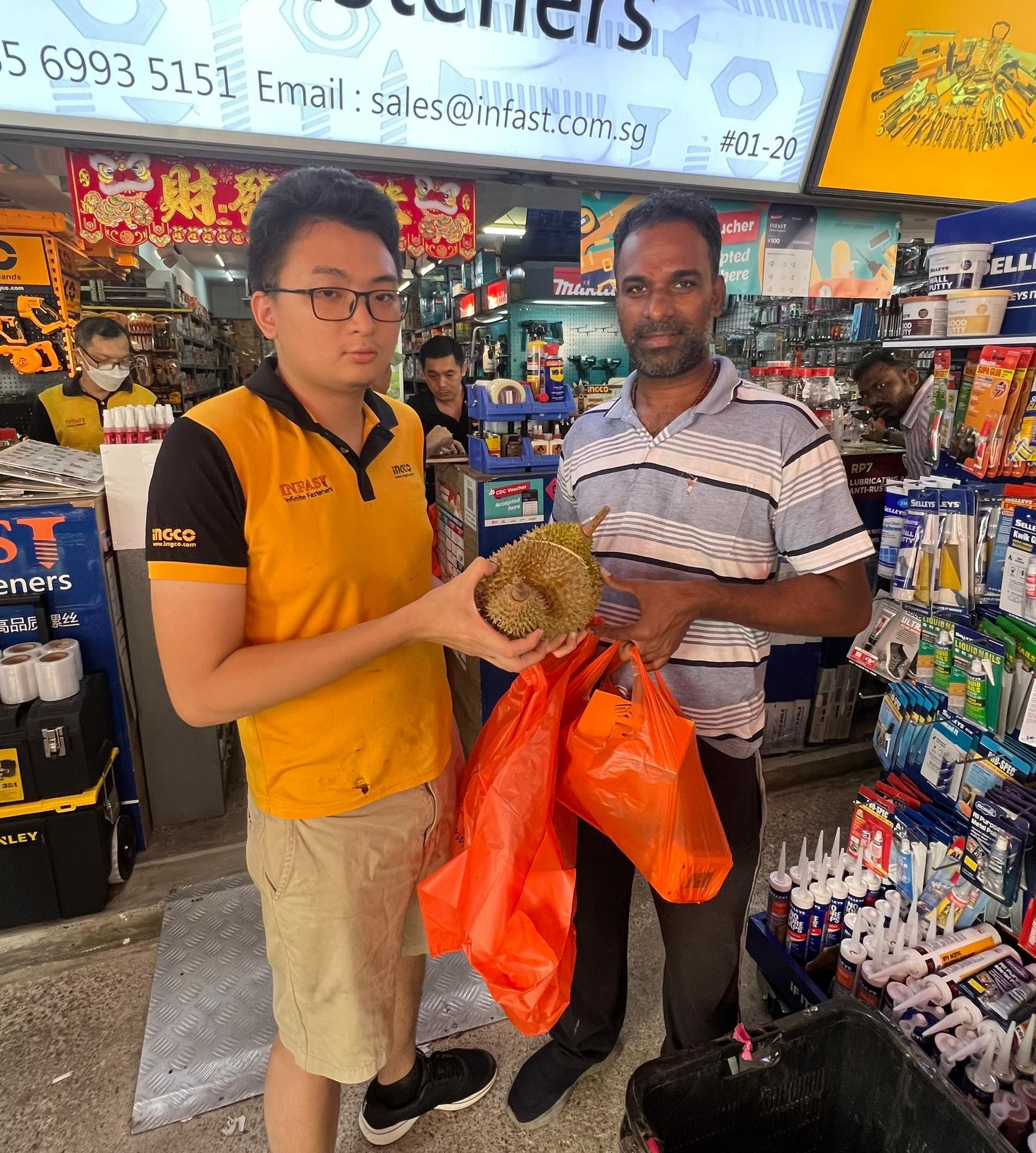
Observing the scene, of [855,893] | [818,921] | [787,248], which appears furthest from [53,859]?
[787,248]

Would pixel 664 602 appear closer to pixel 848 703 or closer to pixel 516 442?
pixel 516 442

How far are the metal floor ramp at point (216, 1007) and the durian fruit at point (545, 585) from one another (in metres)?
1.43

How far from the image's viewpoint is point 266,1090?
1331 mm

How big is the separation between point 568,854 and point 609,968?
1.45 ft

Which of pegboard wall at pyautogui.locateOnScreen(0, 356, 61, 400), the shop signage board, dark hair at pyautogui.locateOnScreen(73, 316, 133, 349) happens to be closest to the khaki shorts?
the shop signage board

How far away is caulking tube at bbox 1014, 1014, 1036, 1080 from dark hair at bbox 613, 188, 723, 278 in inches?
65.2

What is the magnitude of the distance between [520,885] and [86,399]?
407 cm

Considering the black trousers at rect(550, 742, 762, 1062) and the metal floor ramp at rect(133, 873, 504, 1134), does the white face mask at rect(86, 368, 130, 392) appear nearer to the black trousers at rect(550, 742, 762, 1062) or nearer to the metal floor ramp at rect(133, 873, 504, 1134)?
the metal floor ramp at rect(133, 873, 504, 1134)

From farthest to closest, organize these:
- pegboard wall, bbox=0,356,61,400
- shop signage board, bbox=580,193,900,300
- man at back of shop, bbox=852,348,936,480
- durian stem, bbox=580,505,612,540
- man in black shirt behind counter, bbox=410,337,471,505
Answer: pegboard wall, bbox=0,356,61,400
man in black shirt behind counter, bbox=410,337,471,505
man at back of shop, bbox=852,348,936,480
shop signage board, bbox=580,193,900,300
durian stem, bbox=580,505,612,540

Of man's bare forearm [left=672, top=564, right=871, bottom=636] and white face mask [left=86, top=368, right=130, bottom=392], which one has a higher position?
white face mask [left=86, top=368, right=130, bottom=392]

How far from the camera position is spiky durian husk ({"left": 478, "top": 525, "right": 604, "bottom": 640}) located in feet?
3.36

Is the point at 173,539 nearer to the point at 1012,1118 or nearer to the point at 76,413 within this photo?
the point at 1012,1118

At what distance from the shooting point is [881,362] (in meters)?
3.80

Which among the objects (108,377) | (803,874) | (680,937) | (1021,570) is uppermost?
(108,377)
